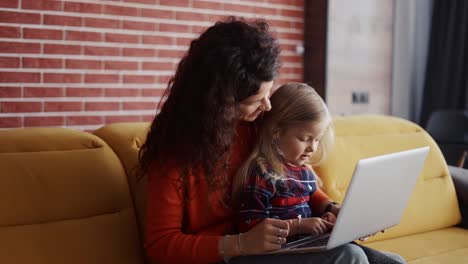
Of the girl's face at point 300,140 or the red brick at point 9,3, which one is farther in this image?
the red brick at point 9,3

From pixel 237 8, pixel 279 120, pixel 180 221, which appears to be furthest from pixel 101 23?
pixel 180 221

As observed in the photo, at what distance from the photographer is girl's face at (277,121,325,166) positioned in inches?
69.7

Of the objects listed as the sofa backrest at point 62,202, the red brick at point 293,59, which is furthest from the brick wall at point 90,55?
the sofa backrest at point 62,202

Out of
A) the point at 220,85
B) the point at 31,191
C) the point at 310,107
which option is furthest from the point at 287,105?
the point at 31,191

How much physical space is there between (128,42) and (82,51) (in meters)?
0.23

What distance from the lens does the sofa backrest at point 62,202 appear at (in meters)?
1.74

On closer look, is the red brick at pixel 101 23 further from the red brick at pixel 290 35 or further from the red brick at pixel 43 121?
the red brick at pixel 290 35

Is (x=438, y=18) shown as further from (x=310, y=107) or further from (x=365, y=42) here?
(x=310, y=107)

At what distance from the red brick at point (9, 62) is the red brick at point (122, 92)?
423 mm

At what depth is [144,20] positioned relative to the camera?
297 centimetres

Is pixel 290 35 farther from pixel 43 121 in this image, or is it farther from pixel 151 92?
pixel 43 121

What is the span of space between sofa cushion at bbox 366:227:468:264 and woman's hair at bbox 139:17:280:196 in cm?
89

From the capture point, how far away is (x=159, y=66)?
3051 millimetres

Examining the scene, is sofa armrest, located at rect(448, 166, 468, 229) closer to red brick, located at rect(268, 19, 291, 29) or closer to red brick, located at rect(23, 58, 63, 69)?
red brick, located at rect(268, 19, 291, 29)
